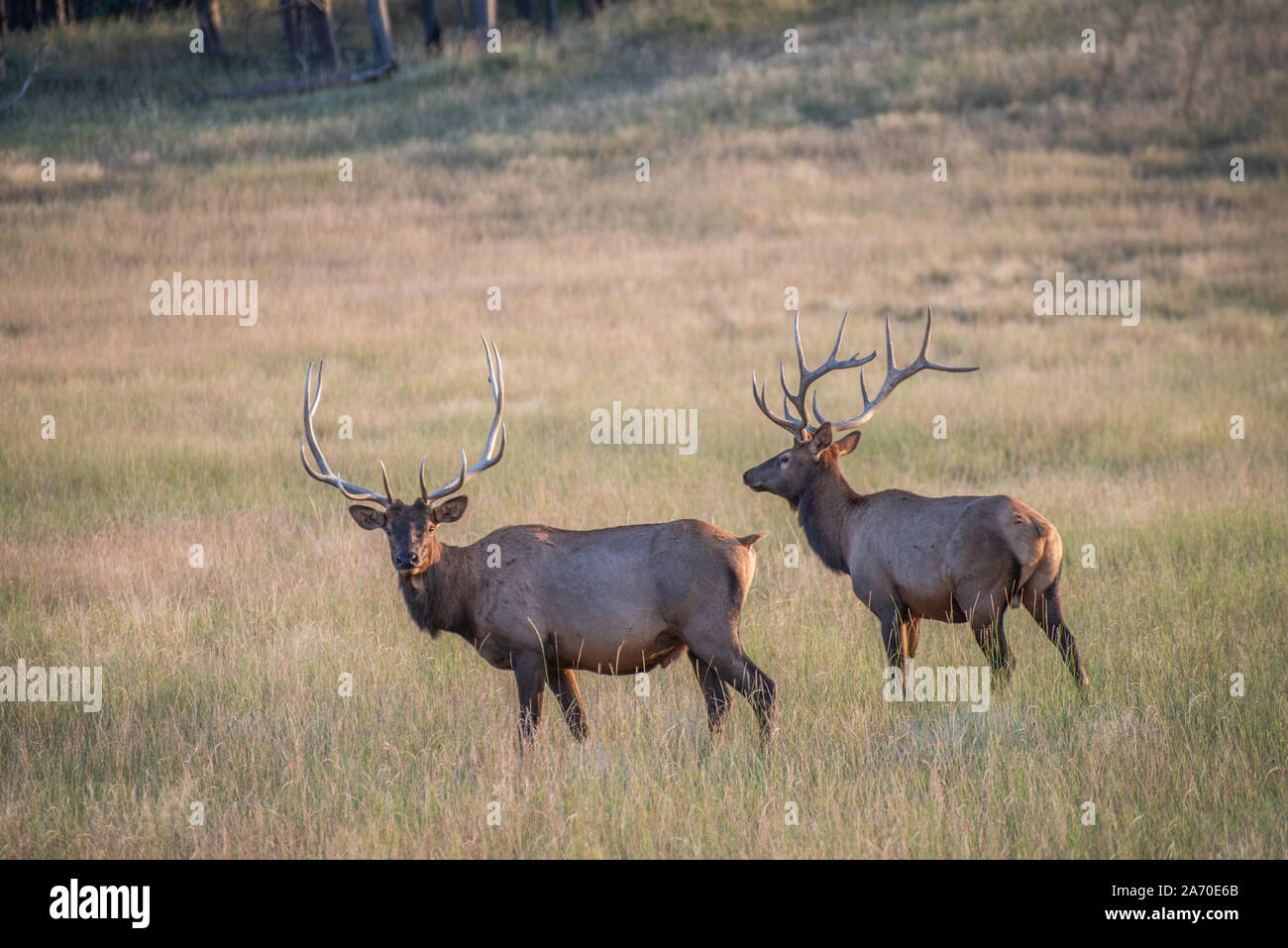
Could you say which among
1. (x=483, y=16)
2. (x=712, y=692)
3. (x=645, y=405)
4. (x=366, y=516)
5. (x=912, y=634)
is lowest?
(x=712, y=692)

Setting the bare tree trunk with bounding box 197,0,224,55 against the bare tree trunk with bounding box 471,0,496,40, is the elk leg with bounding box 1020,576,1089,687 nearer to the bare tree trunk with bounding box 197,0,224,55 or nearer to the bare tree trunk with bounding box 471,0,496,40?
the bare tree trunk with bounding box 471,0,496,40

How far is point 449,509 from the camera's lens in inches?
271

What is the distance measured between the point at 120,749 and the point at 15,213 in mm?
21251

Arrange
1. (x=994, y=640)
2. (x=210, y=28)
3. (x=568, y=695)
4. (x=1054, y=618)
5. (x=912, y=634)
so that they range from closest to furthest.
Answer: (x=568, y=695)
(x=994, y=640)
(x=1054, y=618)
(x=912, y=634)
(x=210, y=28)

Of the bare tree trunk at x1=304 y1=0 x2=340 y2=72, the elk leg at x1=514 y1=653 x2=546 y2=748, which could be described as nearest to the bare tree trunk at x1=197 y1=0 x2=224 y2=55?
the bare tree trunk at x1=304 y1=0 x2=340 y2=72

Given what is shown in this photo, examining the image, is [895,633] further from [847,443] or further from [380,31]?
[380,31]

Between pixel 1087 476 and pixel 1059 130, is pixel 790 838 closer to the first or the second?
pixel 1087 476

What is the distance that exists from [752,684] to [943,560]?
1470 millimetres

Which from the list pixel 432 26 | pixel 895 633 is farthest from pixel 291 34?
pixel 895 633

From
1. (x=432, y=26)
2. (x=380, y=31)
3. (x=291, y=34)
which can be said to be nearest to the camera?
(x=380, y=31)

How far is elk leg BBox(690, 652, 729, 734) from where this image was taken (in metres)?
6.62

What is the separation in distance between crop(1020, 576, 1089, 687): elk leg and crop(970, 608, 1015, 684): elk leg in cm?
21

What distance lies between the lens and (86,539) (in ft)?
33.8

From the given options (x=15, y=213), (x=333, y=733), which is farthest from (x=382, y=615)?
(x=15, y=213)
